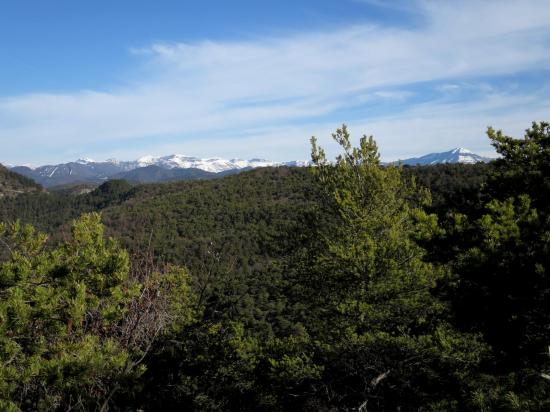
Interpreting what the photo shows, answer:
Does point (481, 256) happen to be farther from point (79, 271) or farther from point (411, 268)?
point (79, 271)

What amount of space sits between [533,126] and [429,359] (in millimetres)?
5553

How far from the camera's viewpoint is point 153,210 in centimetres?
11638

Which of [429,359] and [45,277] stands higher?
[45,277]

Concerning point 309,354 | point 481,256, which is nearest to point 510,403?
point 481,256

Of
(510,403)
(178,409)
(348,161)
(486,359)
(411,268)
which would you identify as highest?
(348,161)

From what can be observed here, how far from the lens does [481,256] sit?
6.32 meters

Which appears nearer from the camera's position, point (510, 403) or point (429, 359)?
point (510, 403)

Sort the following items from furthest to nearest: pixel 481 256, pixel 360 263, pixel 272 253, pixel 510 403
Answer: pixel 272 253, pixel 360 263, pixel 481 256, pixel 510 403

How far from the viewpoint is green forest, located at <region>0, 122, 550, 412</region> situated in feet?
20.9

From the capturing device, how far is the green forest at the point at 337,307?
638cm

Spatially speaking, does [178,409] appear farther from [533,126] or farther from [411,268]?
[533,126]

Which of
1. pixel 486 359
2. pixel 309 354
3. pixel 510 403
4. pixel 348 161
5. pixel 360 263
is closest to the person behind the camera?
pixel 510 403

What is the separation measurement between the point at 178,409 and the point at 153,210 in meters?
107

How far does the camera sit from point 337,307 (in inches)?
403
